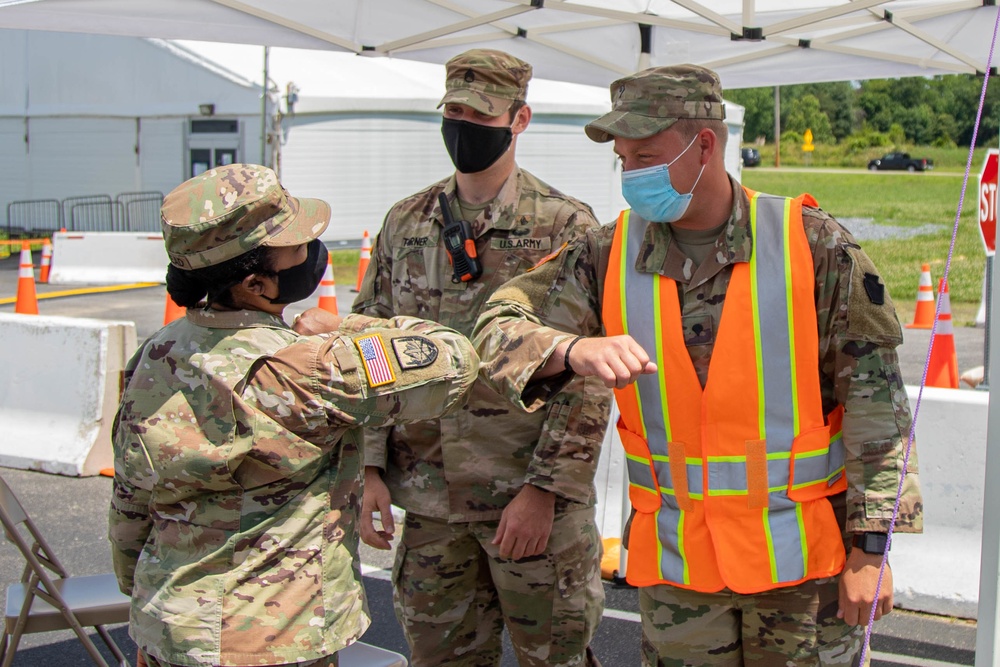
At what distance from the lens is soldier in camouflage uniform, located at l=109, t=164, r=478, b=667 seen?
7.09 ft

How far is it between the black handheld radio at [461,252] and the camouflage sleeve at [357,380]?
3.23 ft

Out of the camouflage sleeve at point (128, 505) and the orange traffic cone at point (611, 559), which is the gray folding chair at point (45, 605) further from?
the orange traffic cone at point (611, 559)

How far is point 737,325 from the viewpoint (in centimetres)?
238

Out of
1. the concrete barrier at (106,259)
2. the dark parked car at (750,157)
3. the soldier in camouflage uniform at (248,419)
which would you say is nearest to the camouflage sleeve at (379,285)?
the soldier in camouflage uniform at (248,419)

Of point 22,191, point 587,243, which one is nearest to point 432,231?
point 587,243

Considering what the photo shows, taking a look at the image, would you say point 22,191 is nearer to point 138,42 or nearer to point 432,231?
point 138,42

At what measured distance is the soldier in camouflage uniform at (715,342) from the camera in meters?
2.34

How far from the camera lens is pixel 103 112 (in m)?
22.6

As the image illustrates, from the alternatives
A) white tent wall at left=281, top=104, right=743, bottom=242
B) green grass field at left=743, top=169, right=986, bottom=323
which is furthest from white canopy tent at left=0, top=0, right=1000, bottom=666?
white tent wall at left=281, top=104, right=743, bottom=242

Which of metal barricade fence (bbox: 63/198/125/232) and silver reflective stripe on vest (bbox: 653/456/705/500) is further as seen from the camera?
metal barricade fence (bbox: 63/198/125/232)

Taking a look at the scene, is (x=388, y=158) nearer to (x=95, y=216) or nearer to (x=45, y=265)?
(x=45, y=265)

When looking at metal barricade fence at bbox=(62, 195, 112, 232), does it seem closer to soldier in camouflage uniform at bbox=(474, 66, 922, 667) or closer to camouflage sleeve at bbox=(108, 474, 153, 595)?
camouflage sleeve at bbox=(108, 474, 153, 595)

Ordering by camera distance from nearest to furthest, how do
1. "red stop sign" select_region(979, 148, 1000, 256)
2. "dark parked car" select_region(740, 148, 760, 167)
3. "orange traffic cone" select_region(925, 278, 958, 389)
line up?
"red stop sign" select_region(979, 148, 1000, 256) → "orange traffic cone" select_region(925, 278, 958, 389) → "dark parked car" select_region(740, 148, 760, 167)

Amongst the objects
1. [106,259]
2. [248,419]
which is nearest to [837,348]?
[248,419]
